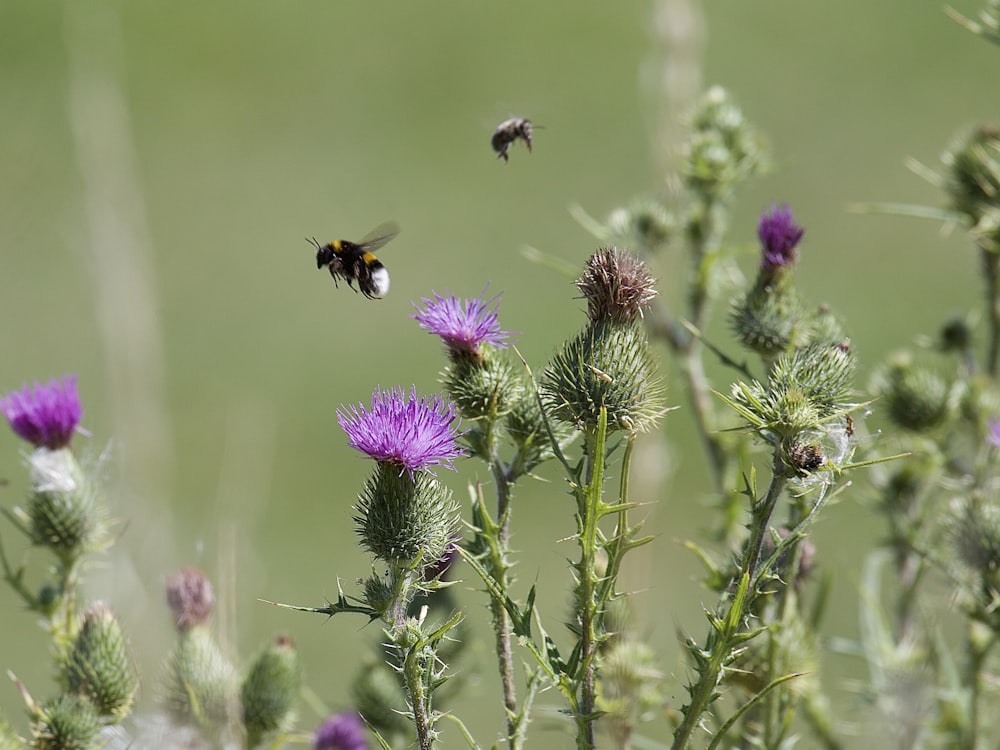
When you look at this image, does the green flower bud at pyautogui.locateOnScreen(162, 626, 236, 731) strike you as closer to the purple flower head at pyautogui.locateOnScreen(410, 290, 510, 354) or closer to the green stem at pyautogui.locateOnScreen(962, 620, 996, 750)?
the purple flower head at pyautogui.locateOnScreen(410, 290, 510, 354)

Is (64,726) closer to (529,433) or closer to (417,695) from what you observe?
(417,695)

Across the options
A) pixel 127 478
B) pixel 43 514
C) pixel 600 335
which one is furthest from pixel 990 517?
pixel 127 478

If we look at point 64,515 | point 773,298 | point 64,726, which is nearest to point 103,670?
point 64,726

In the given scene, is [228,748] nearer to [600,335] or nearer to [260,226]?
[600,335]

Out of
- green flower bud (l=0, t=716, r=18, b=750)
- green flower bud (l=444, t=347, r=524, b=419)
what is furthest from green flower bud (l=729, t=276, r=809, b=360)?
green flower bud (l=0, t=716, r=18, b=750)

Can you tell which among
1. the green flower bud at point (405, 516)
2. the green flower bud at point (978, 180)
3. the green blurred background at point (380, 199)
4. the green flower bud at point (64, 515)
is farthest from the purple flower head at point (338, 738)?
the green blurred background at point (380, 199)

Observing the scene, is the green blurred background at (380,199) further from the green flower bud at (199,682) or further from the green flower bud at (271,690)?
the green flower bud at (271,690)
